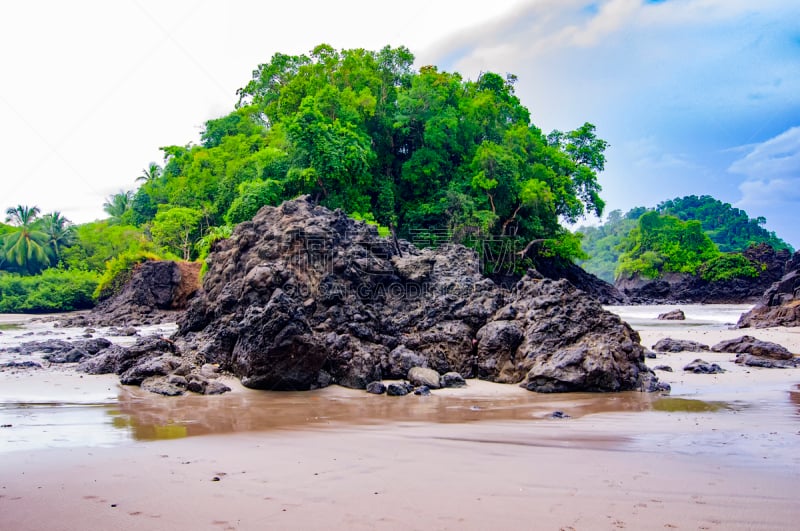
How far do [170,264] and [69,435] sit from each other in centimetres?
2112

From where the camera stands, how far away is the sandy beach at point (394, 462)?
3.33m

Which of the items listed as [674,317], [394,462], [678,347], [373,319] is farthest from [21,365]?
[674,317]

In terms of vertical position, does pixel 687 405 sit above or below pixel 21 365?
below

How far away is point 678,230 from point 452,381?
52.9 meters

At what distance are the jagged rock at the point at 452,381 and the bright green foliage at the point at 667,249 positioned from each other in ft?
157

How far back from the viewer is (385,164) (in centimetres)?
3030

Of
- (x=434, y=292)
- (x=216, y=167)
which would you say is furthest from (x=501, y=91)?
(x=434, y=292)

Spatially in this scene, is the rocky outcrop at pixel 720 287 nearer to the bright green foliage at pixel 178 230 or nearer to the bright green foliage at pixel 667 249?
the bright green foliage at pixel 667 249

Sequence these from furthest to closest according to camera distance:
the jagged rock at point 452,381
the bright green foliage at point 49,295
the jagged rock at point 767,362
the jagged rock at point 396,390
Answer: the bright green foliage at point 49,295, the jagged rock at point 767,362, the jagged rock at point 452,381, the jagged rock at point 396,390

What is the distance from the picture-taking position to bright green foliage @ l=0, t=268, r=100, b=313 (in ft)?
112

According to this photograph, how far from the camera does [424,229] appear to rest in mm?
28312

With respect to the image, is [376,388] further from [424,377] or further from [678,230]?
[678,230]

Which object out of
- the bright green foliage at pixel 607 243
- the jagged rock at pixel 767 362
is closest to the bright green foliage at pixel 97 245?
the jagged rock at pixel 767 362

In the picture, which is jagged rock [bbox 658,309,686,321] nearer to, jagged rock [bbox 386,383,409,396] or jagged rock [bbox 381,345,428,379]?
jagged rock [bbox 381,345,428,379]
